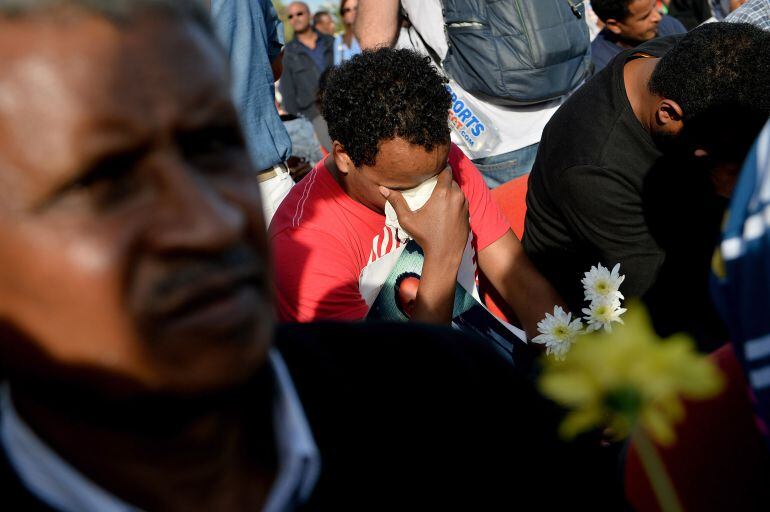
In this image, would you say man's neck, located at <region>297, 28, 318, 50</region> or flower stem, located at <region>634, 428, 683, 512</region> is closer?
flower stem, located at <region>634, 428, 683, 512</region>

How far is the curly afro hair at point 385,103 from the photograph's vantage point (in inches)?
104

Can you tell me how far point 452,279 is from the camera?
8.88ft

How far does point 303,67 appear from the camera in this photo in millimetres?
Result: 8523

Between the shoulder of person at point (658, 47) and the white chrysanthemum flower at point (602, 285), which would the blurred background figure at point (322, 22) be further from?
the white chrysanthemum flower at point (602, 285)

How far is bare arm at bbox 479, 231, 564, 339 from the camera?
2.93 m

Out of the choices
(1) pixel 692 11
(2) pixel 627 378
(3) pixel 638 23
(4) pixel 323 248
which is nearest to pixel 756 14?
(3) pixel 638 23

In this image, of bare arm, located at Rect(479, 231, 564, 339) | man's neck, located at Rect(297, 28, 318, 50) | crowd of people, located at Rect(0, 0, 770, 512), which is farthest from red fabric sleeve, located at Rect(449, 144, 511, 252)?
man's neck, located at Rect(297, 28, 318, 50)

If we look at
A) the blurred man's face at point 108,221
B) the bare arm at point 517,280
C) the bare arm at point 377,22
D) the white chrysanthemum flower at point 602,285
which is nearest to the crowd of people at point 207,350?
the blurred man's face at point 108,221

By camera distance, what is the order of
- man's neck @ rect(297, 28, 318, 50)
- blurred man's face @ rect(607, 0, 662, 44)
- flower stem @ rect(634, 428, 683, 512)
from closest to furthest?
flower stem @ rect(634, 428, 683, 512)
blurred man's face @ rect(607, 0, 662, 44)
man's neck @ rect(297, 28, 318, 50)

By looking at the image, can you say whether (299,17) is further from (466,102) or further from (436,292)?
(436,292)

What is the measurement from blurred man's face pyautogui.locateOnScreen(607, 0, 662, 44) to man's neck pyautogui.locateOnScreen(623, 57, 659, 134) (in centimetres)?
182

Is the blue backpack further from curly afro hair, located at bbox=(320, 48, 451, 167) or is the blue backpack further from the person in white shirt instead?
curly afro hair, located at bbox=(320, 48, 451, 167)

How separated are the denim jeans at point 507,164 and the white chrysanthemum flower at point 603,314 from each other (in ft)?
5.21

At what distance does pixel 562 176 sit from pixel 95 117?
219 cm
